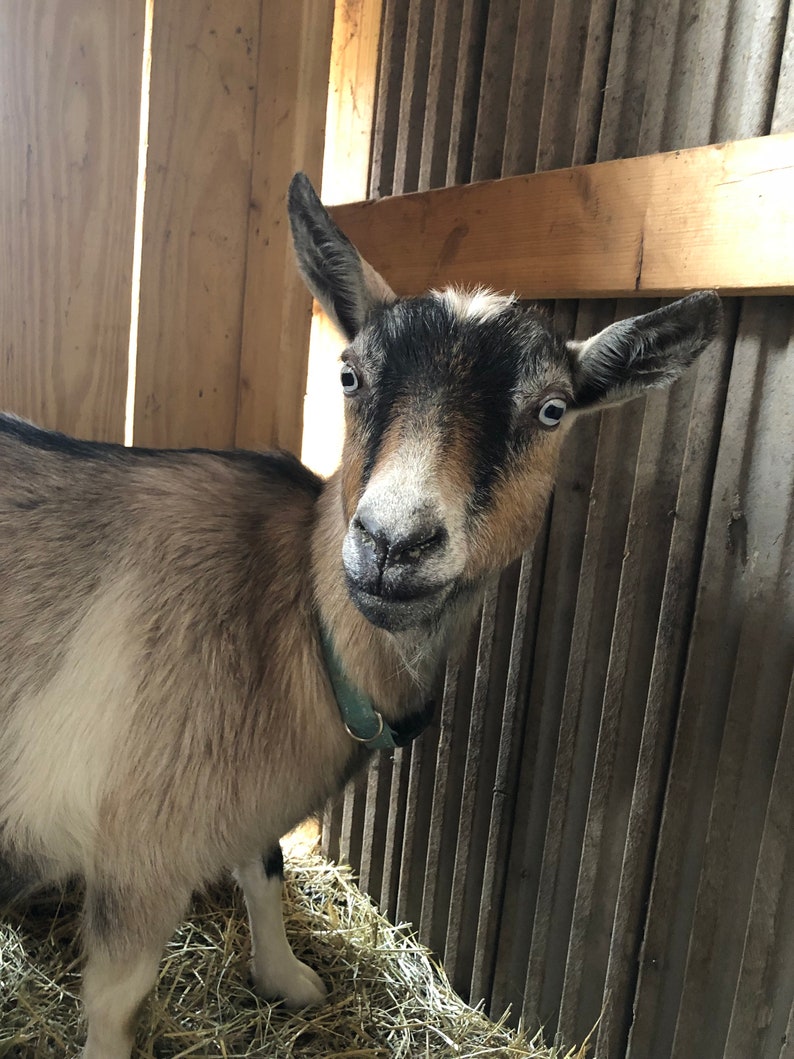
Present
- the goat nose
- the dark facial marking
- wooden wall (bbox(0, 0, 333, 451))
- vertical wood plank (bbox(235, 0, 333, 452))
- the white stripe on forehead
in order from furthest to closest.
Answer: vertical wood plank (bbox(235, 0, 333, 452)) < wooden wall (bbox(0, 0, 333, 451)) < the white stripe on forehead < the dark facial marking < the goat nose

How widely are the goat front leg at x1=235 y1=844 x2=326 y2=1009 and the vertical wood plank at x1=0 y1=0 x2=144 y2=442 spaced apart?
153 cm

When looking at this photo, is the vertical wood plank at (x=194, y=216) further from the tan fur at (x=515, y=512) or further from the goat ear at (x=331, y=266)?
the tan fur at (x=515, y=512)

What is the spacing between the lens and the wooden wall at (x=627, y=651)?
1828 millimetres

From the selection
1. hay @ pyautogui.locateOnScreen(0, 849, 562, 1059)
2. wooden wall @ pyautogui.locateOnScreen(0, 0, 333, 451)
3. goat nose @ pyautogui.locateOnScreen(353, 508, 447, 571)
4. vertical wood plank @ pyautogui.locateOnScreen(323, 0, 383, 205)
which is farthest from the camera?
vertical wood plank @ pyautogui.locateOnScreen(323, 0, 383, 205)

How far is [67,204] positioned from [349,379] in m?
1.29

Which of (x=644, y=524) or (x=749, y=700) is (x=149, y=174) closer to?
(x=644, y=524)

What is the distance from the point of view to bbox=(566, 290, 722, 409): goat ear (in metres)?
1.67

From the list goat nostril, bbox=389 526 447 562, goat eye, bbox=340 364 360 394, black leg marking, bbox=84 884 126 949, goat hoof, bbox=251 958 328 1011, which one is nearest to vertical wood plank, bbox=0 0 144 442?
goat eye, bbox=340 364 360 394

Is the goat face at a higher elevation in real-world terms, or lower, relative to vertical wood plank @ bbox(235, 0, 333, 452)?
lower

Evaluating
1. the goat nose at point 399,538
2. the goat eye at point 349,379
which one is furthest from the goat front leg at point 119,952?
the goat eye at point 349,379

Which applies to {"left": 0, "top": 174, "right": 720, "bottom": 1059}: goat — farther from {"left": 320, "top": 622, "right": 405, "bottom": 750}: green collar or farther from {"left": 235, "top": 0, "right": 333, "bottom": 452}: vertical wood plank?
{"left": 235, "top": 0, "right": 333, "bottom": 452}: vertical wood plank

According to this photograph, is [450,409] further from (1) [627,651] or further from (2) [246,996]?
(2) [246,996]

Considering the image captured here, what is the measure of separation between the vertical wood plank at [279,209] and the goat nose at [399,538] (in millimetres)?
1317

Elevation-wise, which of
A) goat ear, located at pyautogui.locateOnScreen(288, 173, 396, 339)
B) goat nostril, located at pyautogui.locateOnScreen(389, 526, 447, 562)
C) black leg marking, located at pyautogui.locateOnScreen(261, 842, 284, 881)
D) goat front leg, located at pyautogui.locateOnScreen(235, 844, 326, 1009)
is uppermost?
goat ear, located at pyautogui.locateOnScreen(288, 173, 396, 339)
